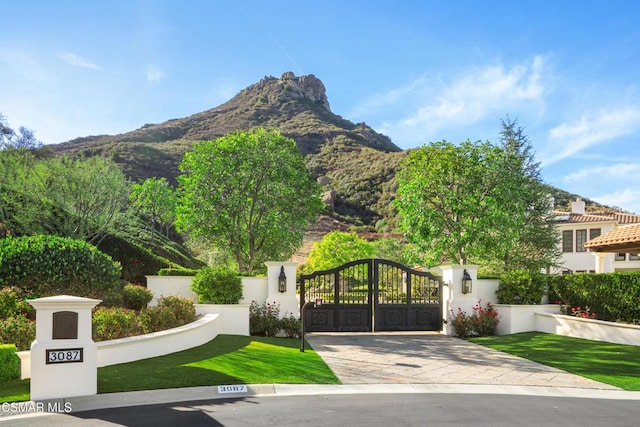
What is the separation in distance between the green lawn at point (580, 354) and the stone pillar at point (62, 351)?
9.16 m

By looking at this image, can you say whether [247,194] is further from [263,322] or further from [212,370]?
[212,370]

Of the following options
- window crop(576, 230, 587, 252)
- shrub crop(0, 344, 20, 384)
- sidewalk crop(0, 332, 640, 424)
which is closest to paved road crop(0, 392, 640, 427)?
sidewalk crop(0, 332, 640, 424)

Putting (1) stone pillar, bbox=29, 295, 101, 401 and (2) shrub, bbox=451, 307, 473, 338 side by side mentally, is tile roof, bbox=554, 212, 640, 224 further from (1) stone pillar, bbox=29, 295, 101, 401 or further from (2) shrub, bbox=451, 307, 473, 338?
(1) stone pillar, bbox=29, 295, 101, 401

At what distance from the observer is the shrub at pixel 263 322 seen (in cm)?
1470

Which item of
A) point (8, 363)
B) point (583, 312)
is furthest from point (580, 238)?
point (8, 363)

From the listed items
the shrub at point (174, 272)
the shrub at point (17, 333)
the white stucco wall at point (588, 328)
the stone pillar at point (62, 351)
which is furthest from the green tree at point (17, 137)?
the white stucco wall at point (588, 328)

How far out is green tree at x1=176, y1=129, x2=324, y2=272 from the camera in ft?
66.4

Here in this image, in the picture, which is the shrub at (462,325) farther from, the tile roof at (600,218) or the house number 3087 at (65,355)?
the tile roof at (600,218)

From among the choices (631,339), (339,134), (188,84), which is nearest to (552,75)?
(631,339)

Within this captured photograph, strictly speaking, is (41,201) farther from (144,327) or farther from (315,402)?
(315,402)

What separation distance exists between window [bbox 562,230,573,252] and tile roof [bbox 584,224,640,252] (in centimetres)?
2441

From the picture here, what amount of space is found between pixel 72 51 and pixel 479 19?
14779 millimetres

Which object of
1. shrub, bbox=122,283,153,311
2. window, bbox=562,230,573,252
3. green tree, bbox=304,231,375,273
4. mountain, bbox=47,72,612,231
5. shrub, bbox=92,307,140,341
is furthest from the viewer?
mountain, bbox=47,72,612,231

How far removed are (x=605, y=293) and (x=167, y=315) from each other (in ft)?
41.9
